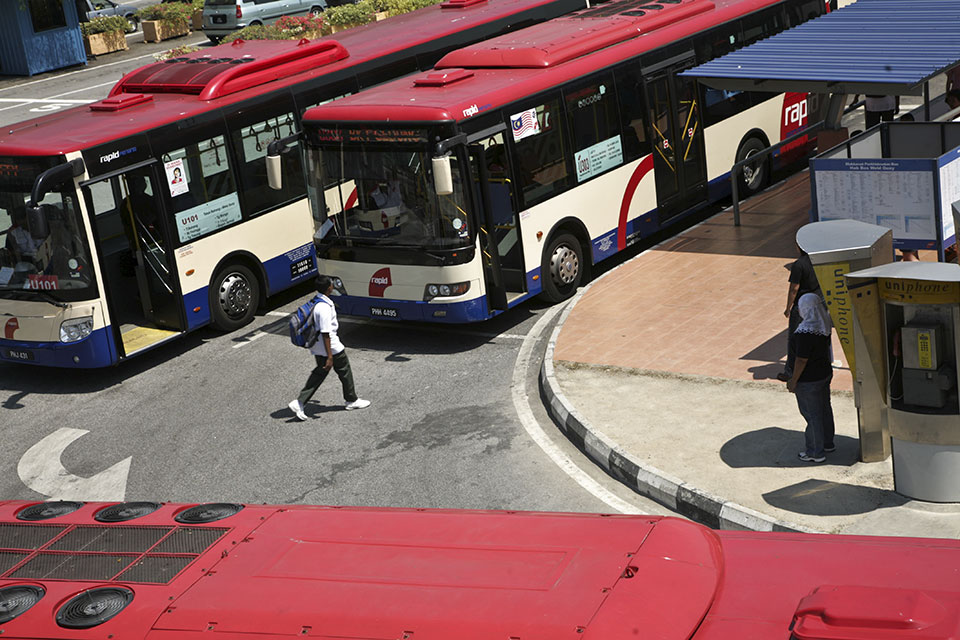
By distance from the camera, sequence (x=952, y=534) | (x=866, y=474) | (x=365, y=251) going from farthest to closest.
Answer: (x=365, y=251), (x=866, y=474), (x=952, y=534)

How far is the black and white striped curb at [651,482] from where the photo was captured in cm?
841

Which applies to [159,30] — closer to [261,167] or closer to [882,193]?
[261,167]

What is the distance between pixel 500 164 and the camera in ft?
44.7

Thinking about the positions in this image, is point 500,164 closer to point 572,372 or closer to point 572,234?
point 572,234

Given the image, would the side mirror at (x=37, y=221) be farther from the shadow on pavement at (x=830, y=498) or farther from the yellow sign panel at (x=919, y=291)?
the yellow sign panel at (x=919, y=291)

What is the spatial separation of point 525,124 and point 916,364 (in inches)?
268

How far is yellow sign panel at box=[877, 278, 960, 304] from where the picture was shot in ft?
25.1

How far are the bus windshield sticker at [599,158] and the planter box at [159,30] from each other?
28.7 metres

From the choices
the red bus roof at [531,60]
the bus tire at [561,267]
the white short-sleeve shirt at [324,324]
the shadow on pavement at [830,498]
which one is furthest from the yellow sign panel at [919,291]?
the bus tire at [561,267]

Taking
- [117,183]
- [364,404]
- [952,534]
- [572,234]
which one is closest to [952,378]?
[952,534]

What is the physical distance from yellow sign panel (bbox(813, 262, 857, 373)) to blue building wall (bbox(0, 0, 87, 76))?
1272 inches

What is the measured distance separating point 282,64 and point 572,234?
4.63 metres

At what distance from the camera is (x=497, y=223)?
1377 centimetres

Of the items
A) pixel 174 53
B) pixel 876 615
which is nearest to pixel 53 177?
pixel 876 615
